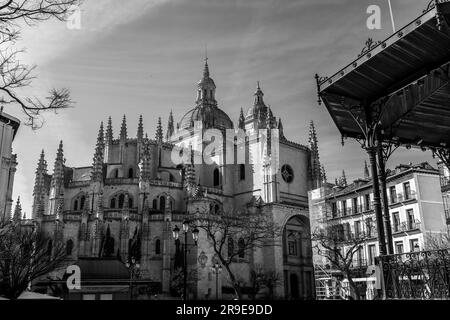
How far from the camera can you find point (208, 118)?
67000 mm

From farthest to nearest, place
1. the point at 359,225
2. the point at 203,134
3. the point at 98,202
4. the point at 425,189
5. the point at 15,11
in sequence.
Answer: the point at 203,134 → the point at 98,202 → the point at 359,225 → the point at 425,189 → the point at 15,11

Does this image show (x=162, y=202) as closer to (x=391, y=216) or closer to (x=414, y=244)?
(x=391, y=216)

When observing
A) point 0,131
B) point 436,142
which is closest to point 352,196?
point 436,142

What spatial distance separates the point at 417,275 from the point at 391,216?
2999cm

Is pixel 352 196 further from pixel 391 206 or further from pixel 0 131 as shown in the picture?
pixel 0 131

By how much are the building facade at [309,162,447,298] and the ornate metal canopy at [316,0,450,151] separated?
66.7 feet

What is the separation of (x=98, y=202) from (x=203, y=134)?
845 inches

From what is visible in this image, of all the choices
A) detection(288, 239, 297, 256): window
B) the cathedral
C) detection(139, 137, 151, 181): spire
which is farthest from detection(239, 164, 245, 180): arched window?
detection(139, 137, 151, 181): spire

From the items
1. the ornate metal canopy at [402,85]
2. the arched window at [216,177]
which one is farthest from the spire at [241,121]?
the ornate metal canopy at [402,85]

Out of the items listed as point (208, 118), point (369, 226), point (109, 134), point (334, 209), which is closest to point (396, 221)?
point (369, 226)

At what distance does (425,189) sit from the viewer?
36.1 metres

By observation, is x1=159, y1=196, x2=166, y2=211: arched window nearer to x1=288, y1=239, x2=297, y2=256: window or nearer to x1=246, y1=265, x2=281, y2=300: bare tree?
x1=246, y1=265, x2=281, y2=300: bare tree

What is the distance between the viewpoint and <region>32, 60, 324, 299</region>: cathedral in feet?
143
